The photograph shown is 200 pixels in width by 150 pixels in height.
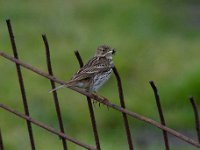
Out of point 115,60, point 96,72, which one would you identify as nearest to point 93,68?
point 96,72

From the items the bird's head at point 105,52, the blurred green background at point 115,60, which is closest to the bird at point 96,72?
the bird's head at point 105,52

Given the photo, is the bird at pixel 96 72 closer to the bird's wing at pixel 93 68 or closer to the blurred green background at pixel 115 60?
the bird's wing at pixel 93 68

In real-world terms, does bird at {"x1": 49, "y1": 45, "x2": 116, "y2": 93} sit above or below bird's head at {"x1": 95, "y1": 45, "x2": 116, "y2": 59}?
below

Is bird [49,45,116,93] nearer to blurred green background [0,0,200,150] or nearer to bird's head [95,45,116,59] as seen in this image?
bird's head [95,45,116,59]

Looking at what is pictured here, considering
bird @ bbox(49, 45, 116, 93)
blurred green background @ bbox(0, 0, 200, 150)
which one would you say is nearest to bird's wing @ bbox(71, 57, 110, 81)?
bird @ bbox(49, 45, 116, 93)

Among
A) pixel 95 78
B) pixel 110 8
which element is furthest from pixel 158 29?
pixel 95 78

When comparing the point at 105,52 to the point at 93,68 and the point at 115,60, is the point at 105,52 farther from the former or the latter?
the point at 115,60

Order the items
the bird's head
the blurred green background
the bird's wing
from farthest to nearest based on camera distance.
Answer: the blurred green background
the bird's head
the bird's wing
